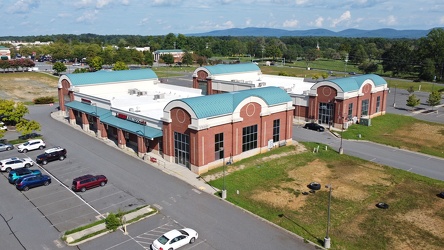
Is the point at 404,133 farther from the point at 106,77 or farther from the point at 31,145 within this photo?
the point at 31,145

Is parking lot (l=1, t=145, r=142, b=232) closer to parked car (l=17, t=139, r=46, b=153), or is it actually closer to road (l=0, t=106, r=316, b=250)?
road (l=0, t=106, r=316, b=250)

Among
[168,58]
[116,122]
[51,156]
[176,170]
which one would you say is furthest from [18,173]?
[168,58]

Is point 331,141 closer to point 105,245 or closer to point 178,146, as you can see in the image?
point 178,146

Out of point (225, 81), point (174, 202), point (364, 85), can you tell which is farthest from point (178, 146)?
point (364, 85)

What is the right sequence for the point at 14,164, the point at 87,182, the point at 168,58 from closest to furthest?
1. the point at 87,182
2. the point at 14,164
3. the point at 168,58

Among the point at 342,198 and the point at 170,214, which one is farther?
the point at 342,198

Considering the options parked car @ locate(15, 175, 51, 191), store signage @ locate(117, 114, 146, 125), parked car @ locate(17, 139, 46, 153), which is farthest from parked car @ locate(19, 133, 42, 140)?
parked car @ locate(15, 175, 51, 191)

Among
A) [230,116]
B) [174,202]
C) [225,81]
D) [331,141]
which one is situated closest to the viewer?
[174,202]
